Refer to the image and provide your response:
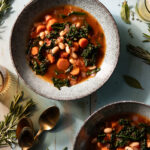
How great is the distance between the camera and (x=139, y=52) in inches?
99.6

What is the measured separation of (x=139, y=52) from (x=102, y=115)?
2.37ft

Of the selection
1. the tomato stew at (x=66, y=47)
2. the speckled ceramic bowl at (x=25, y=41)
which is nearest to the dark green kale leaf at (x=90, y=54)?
the tomato stew at (x=66, y=47)

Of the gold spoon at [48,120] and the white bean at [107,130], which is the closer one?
the white bean at [107,130]

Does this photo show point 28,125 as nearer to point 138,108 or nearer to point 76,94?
point 76,94

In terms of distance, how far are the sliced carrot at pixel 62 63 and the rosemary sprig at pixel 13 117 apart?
1.55ft

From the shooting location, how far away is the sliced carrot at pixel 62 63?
2.50 meters

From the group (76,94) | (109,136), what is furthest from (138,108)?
(76,94)

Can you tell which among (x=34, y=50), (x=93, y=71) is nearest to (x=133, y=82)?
(x=93, y=71)

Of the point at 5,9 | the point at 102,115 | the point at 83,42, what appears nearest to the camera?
the point at 102,115

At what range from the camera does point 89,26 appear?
254 centimetres

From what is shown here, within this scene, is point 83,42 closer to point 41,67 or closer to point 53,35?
point 53,35

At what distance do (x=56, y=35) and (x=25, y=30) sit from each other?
31cm

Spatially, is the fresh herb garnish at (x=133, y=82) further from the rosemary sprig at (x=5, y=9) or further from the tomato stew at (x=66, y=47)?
the rosemary sprig at (x=5, y=9)

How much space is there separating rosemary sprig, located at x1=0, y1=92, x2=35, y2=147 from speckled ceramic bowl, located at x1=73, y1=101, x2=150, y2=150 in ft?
2.01
